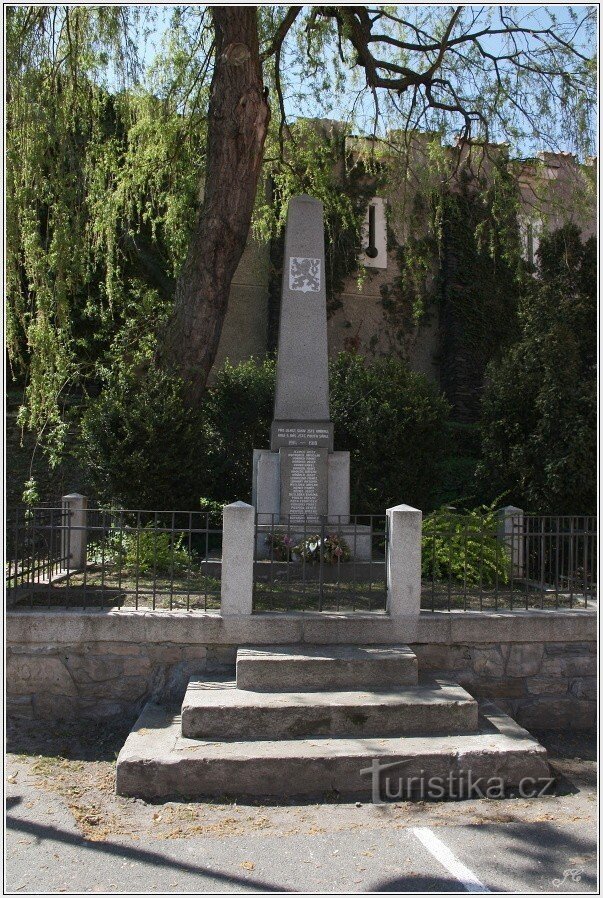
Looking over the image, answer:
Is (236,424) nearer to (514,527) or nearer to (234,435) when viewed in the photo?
(234,435)

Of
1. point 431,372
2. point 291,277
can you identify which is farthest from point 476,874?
point 431,372

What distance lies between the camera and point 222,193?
962 cm

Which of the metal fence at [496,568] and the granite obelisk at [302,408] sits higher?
the granite obelisk at [302,408]

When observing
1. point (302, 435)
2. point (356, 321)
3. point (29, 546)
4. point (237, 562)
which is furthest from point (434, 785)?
point (356, 321)

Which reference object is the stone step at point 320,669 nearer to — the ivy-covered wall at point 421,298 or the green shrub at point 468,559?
the green shrub at point 468,559

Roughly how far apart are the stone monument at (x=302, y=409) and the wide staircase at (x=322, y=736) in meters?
2.95

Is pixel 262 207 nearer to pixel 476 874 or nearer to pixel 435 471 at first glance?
pixel 435 471

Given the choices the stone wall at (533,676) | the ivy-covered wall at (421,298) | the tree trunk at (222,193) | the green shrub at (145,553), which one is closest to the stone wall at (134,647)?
the stone wall at (533,676)

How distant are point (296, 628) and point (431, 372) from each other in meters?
11.9

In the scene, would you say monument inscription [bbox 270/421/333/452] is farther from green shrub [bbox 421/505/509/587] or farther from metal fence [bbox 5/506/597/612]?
green shrub [bbox 421/505/509/587]

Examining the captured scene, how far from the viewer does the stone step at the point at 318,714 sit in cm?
508

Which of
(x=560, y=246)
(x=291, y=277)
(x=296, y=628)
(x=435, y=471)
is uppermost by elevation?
(x=560, y=246)

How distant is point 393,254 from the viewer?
16797mm

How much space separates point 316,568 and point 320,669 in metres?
2.40
